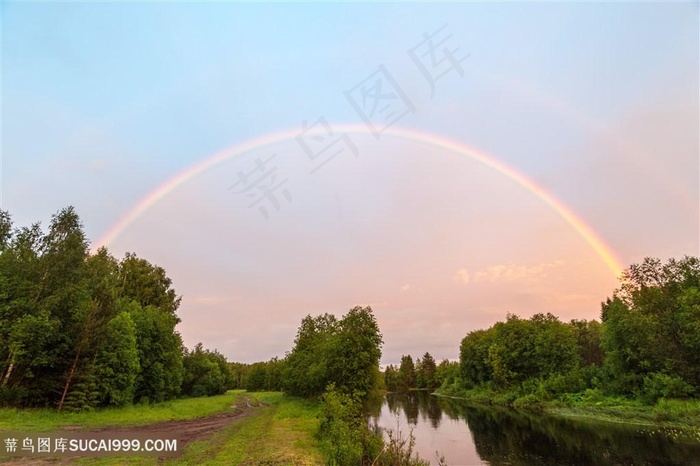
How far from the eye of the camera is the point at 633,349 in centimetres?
4544

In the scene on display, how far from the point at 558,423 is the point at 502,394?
38.3m

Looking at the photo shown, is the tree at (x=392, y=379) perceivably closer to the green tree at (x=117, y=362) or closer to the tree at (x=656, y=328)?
the tree at (x=656, y=328)

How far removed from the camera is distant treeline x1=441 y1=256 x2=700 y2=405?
124 ft

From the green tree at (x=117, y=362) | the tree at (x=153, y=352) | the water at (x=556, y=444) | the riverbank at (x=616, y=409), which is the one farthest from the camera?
the tree at (x=153, y=352)

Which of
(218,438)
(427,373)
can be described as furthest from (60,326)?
(427,373)

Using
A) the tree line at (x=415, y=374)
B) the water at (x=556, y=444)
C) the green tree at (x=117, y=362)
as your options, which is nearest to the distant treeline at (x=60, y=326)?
the green tree at (x=117, y=362)

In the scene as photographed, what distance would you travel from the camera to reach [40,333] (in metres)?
27.0

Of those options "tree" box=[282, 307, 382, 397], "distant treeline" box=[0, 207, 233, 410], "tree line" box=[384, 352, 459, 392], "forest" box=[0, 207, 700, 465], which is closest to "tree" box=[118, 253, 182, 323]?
"forest" box=[0, 207, 700, 465]

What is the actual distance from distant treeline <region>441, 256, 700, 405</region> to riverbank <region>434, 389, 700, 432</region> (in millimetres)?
783

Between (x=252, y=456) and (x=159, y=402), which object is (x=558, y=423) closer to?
(x=252, y=456)

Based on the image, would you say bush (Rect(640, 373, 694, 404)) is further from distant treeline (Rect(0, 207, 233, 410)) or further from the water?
distant treeline (Rect(0, 207, 233, 410))

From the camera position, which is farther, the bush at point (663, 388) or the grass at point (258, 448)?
the bush at point (663, 388)

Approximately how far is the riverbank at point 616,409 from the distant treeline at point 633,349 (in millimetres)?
783

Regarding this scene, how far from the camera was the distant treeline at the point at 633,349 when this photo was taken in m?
37.7
